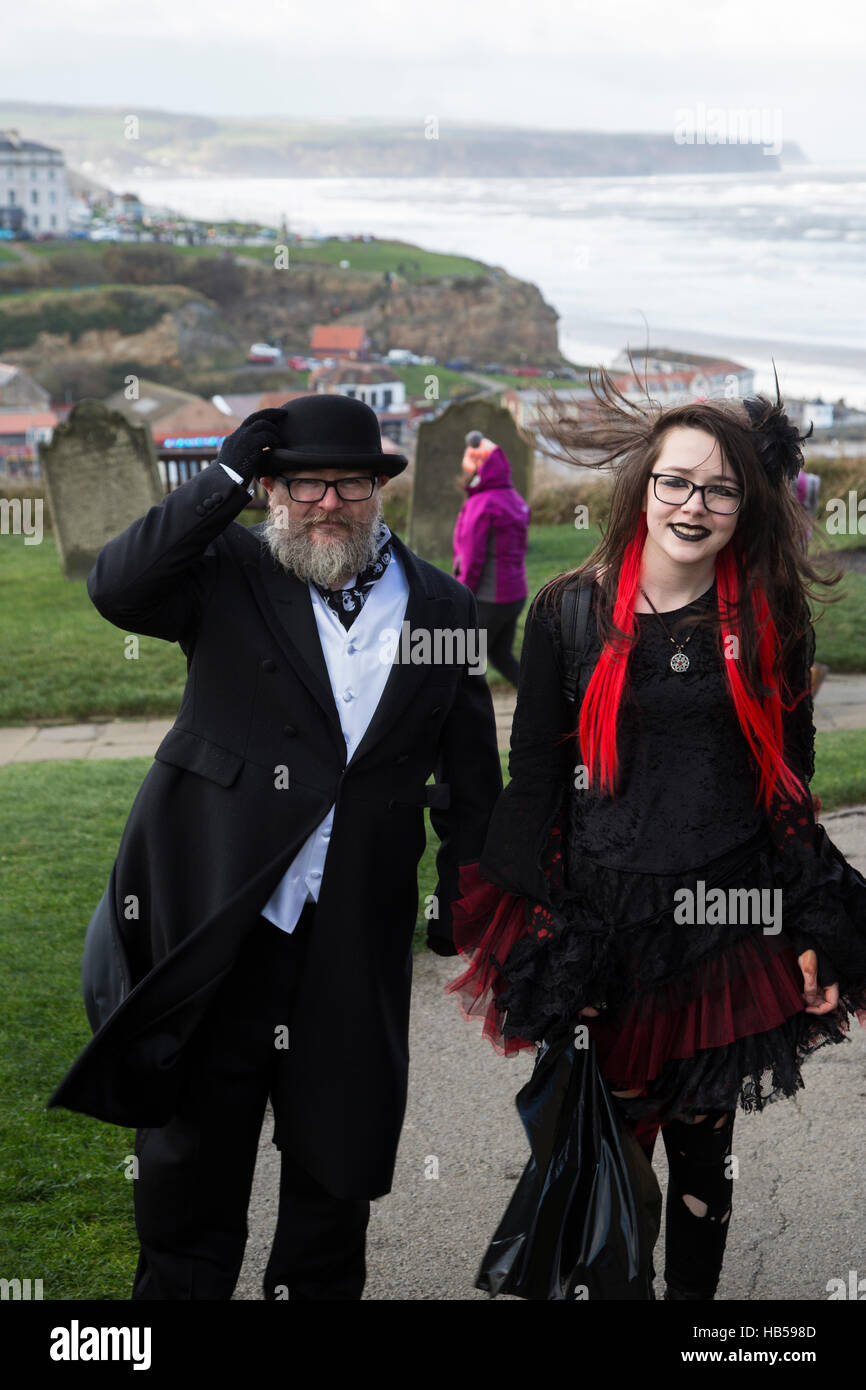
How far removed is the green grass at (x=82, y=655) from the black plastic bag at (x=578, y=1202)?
552 centimetres

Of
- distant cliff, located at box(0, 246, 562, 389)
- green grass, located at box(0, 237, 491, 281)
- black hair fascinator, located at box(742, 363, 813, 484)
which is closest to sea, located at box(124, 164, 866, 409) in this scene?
black hair fascinator, located at box(742, 363, 813, 484)

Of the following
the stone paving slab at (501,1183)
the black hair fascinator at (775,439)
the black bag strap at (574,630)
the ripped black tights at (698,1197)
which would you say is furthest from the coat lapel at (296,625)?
the stone paving slab at (501,1183)

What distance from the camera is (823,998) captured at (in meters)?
2.64

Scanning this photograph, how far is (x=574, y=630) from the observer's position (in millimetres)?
2682

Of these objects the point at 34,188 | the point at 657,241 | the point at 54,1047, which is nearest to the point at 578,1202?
the point at 54,1047

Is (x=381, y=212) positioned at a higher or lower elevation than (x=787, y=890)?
higher

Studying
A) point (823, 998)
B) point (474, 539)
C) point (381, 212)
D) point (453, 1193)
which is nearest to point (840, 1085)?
point (453, 1193)

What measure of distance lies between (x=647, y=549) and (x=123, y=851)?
1239mm

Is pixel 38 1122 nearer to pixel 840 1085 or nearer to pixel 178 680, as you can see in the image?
pixel 840 1085

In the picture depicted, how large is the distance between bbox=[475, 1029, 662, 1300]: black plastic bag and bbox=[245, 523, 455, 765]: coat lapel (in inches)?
29.6

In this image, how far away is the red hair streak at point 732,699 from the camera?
2.59m

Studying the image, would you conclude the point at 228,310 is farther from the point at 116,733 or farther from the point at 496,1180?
the point at 496,1180

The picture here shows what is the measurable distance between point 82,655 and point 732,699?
25.2 feet

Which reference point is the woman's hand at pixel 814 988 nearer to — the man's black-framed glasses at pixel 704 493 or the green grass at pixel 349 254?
the man's black-framed glasses at pixel 704 493
